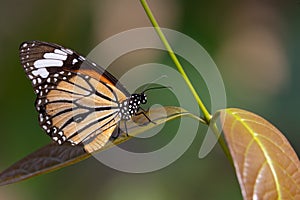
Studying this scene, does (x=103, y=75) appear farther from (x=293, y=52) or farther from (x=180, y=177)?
(x=293, y=52)

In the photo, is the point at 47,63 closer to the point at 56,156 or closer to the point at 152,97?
the point at 56,156

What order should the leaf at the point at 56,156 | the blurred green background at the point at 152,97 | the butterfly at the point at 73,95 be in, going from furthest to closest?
the blurred green background at the point at 152,97 < the butterfly at the point at 73,95 < the leaf at the point at 56,156

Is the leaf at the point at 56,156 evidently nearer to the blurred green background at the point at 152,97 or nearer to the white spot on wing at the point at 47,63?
the white spot on wing at the point at 47,63

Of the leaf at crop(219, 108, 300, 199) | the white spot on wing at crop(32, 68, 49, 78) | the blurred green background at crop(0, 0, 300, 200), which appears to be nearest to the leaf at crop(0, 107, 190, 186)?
the leaf at crop(219, 108, 300, 199)

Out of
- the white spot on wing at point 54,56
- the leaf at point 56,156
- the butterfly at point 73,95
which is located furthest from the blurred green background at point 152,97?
the leaf at point 56,156

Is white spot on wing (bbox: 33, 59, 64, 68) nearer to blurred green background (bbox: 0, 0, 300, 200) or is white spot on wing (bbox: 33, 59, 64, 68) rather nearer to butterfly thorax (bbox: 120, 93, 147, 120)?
butterfly thorax (bbox: 120, 93, 147, 120)

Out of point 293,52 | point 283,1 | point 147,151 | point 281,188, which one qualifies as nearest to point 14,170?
point 281,188
